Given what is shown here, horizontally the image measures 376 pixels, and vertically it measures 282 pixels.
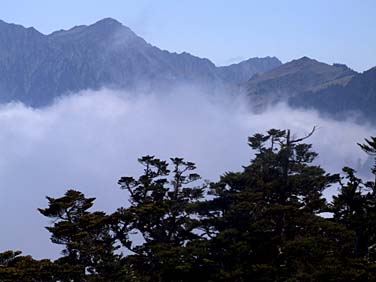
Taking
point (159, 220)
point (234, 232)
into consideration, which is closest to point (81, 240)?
point (159, 220)

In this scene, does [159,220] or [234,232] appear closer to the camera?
[234,232]

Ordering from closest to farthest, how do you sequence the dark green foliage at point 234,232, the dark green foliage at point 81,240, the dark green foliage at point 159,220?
the dark green foliage at point 234,232 < the dark green foliage at point 81,240 < the dark green foliage at point 159,220

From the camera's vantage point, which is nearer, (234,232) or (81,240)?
(234,232)

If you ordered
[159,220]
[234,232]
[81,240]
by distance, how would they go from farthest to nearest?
[159,220], [81,240], [234,232]

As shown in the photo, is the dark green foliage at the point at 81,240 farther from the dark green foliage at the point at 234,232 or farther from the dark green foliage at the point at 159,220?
the dark green foliage at the point at 159,220

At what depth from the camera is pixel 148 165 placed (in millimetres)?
46344

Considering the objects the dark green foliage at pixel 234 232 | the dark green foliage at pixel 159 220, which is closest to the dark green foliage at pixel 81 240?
the dark green foliage at pixel 234 232

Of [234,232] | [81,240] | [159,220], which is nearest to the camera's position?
[234,232]

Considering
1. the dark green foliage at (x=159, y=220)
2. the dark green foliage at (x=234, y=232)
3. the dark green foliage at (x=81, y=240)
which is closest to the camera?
the dark green foliage at (x=234, y=232)

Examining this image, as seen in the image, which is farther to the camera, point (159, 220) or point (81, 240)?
point (159, 220)

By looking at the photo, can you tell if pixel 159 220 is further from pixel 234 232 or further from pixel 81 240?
pixel 234 232

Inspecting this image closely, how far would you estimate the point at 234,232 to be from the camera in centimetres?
3522

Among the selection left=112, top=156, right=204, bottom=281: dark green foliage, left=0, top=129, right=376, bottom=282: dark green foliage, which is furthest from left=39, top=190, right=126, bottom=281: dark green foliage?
left=112, top=156, right=204, bottom=281: dark green foliage

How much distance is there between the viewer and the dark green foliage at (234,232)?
32.9 metres
